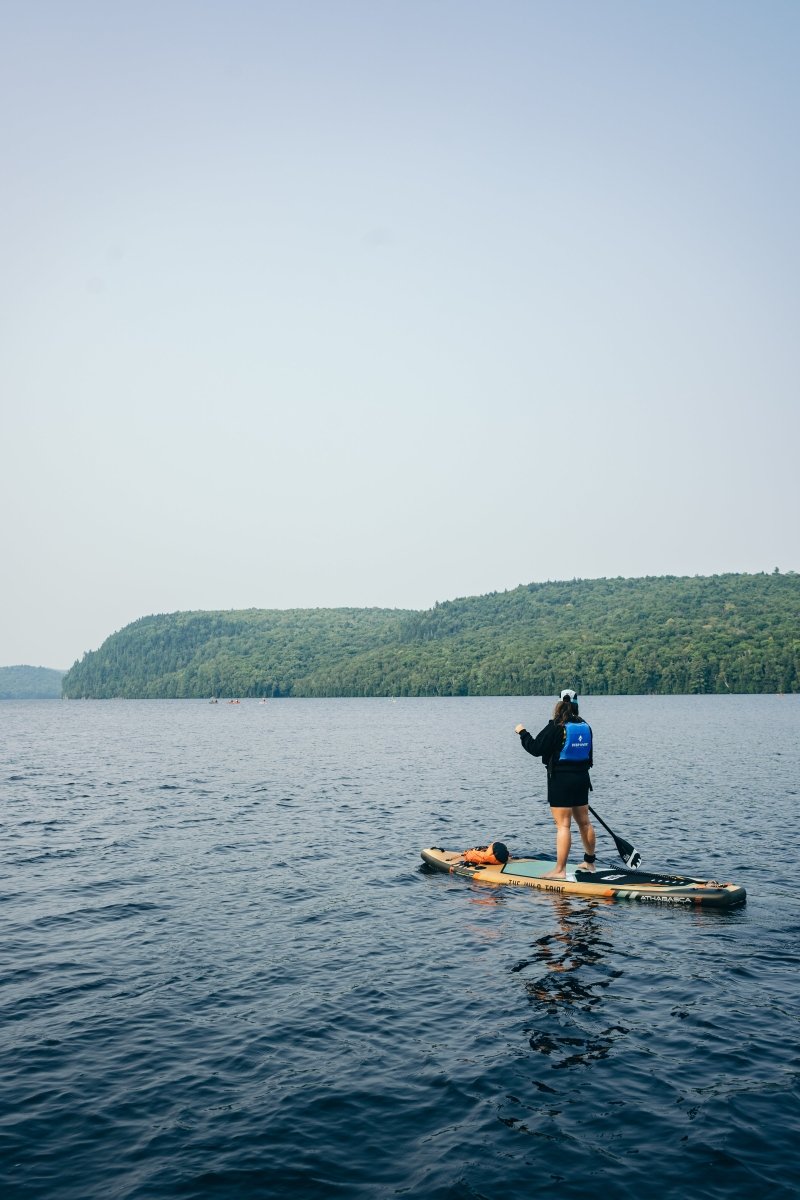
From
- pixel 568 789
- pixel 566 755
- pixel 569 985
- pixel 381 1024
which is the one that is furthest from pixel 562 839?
pixel 381 1024

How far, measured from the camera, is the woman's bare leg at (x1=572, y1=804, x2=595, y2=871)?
61.7 ft

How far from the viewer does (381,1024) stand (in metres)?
12.1

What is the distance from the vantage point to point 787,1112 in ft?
30.8

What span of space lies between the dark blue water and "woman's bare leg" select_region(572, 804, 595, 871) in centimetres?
154

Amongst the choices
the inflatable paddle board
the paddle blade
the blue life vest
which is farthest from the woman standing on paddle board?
the paddle blade

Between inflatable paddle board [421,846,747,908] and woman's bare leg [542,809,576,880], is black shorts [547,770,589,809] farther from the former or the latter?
inflatable paddle board [421,846,747,908]

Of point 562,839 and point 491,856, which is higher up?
point 562,839

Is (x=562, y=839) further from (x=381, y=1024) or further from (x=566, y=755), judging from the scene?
(x=381, y=1024)

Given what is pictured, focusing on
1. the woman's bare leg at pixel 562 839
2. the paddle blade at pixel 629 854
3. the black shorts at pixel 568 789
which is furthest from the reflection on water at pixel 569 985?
the paddle blade at pixel 629 854

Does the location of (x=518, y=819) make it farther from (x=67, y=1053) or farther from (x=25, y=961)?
(x=67, y=1053)

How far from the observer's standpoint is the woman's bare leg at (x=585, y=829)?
741 inches

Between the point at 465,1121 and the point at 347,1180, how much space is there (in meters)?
1.63

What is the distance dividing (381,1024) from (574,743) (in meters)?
7.88

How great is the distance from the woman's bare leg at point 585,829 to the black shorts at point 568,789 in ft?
0.84
